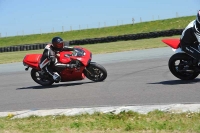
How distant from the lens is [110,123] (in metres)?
7.26

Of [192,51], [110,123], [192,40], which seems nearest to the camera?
[110,123]

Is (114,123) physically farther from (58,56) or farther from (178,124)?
(58,56)

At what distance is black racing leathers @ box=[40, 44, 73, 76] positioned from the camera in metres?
13.2

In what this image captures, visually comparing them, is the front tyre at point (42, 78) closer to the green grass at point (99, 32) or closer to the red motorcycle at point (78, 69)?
the red motorcycle at point (78, 69)

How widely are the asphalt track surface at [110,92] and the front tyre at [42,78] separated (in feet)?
0.55

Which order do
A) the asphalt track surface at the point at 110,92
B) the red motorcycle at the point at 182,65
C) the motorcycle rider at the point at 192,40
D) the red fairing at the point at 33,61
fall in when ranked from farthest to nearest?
the red fairing at the point at 33,61 → the red motorcycle at the point at 182,65 → the motorcycle rider at the point at 192,40 → the asphalt track surface at the point at 110,92

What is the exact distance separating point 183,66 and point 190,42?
580 mm

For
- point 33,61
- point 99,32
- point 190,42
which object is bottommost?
point 99,32

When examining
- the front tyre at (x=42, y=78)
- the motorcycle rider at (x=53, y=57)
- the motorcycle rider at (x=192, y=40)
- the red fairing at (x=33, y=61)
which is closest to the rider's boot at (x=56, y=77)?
the motorcycle rider at (x=53, y=57)

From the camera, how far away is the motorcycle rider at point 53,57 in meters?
13.2

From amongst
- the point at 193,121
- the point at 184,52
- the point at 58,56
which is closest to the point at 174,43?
A: the point at 184,52

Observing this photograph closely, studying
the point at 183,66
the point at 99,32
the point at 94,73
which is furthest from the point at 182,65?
the point at 99,32

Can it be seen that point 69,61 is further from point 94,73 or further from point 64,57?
point 94,73

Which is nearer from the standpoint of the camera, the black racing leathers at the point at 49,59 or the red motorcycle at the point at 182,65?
the red motorcycle at the point at 182,65
